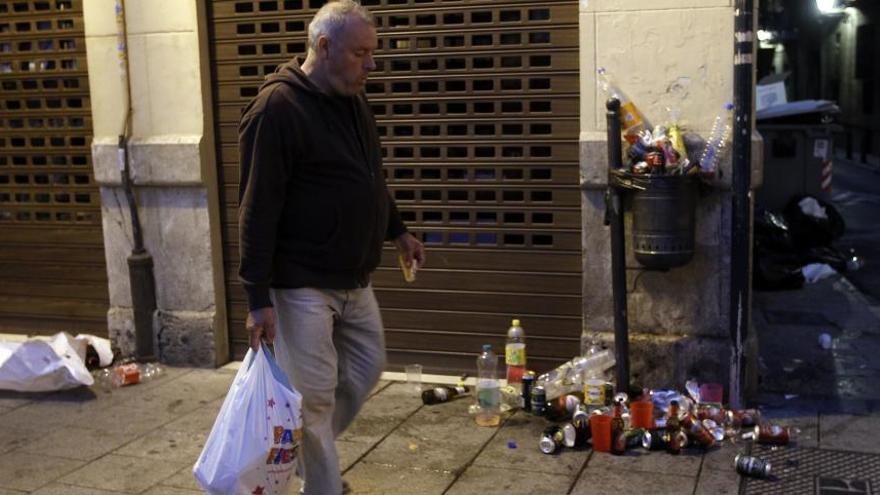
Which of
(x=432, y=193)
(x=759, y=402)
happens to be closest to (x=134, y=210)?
(x=432, y=193)

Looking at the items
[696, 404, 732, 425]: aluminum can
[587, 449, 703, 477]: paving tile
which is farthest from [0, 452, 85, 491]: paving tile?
[696, 404, 732, 425]: aluminum can

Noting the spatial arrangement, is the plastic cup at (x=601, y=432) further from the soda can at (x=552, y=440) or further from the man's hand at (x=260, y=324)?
the man's hand at (x=260, y=324)

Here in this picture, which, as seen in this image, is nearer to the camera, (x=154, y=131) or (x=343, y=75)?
(x=343, y=75)

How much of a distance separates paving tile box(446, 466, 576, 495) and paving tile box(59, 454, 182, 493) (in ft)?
4.62

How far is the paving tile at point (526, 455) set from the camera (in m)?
4.76

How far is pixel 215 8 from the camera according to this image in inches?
254

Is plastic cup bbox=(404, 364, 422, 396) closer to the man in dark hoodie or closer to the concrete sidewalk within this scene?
the concrete sidewalk

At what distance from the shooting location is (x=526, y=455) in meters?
4.91

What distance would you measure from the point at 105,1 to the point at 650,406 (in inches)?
163

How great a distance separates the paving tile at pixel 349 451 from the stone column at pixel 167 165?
1.80 metres

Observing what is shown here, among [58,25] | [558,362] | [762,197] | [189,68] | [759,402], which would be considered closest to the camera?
[759,402]

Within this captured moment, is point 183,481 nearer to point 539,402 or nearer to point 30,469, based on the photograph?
point 30,469

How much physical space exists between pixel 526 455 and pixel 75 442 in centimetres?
237

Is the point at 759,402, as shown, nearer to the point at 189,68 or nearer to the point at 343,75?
the point at 343,75
